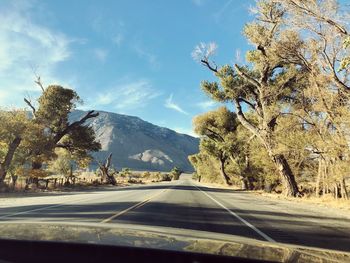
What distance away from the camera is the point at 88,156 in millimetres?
54625

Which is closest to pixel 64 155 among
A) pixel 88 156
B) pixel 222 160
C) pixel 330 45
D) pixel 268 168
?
pixel 88 156

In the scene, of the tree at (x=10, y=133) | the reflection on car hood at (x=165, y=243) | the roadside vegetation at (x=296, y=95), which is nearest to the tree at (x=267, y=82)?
the roadside vegetation at (x=296, y=95)

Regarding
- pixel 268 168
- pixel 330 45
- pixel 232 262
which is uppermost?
pixel 330 45

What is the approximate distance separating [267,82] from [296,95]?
252 cm

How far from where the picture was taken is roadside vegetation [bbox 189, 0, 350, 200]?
23.8m

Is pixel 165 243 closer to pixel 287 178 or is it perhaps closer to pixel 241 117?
pixel 287 178

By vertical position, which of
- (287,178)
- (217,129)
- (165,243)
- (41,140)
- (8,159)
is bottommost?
(165,243)

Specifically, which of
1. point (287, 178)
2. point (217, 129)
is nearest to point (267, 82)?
point (287, 178)

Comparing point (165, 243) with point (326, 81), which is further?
point (326, 81)

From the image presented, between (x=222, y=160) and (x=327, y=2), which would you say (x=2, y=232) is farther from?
(x=222, y=160)

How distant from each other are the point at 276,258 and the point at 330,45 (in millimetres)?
21990

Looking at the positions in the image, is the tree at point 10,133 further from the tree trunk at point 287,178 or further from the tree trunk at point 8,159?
the tree trunk at point 287,178

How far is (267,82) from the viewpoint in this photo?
36.0m

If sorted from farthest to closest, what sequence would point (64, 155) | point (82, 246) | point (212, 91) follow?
point (64, 155) < point (212, 91) < point (82, 246)
